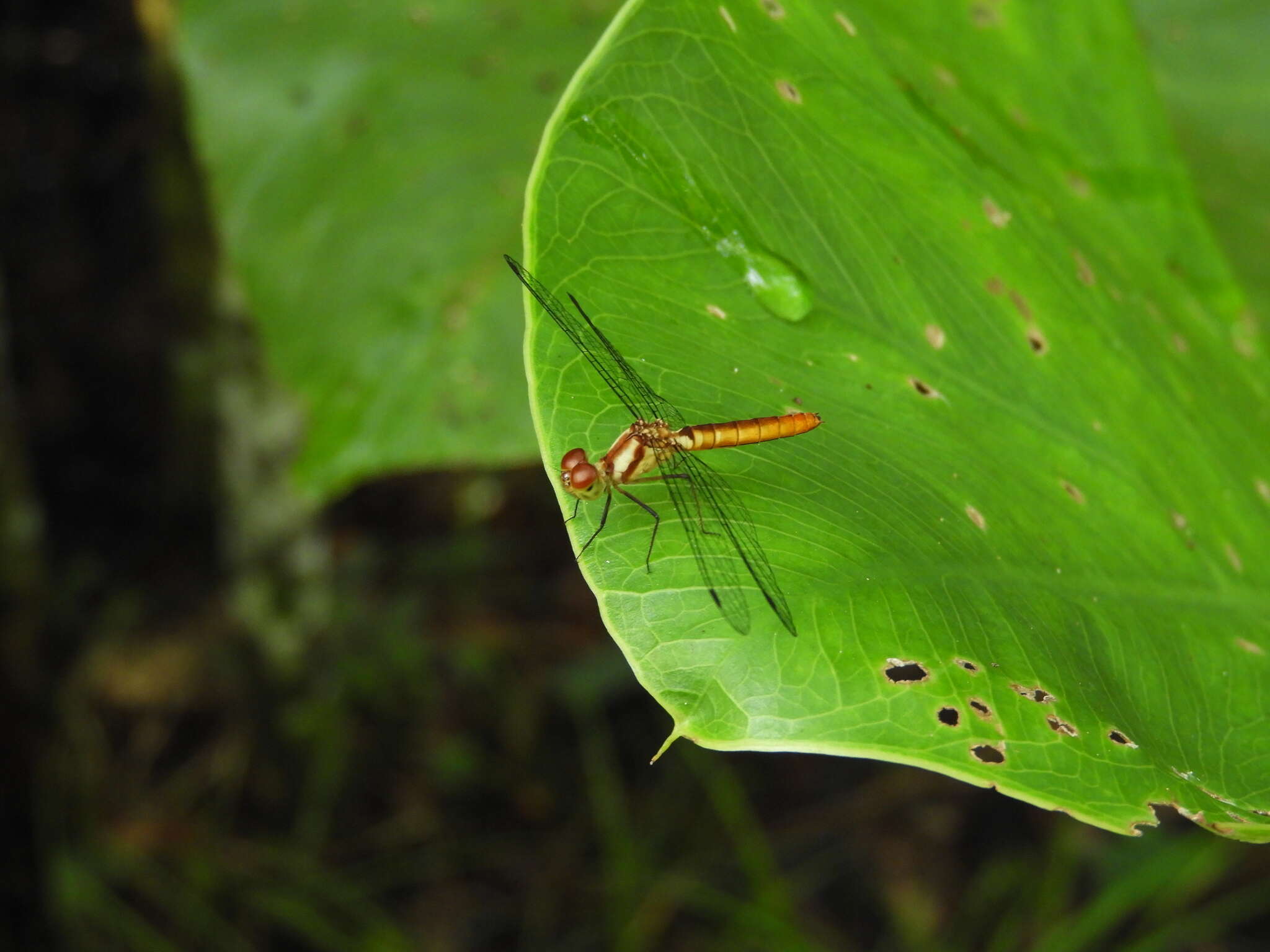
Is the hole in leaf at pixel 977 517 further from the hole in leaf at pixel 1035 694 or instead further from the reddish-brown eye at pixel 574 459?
the reddish-brown eye at pixel 574 459

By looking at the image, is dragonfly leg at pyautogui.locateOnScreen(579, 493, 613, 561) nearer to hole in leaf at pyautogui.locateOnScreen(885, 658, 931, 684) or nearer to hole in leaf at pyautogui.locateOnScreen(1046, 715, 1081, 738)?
hole in leaf at pyautogui.locateOnScreen(885, 658, 931, 684)

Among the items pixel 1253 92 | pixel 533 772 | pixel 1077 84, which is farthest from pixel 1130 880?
pixel 1077 84

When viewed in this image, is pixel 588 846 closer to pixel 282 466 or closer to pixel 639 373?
pixel 282 466

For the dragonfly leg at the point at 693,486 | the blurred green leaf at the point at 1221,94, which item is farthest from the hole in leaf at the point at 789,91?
the blurred green leaf at the point at 1221,94

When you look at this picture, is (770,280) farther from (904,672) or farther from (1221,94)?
(1221,94)

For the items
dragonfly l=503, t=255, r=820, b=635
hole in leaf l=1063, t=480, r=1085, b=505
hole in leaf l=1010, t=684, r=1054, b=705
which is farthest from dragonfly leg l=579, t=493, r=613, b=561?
hole in leaf l=1063, t=480, r=1085, b=505

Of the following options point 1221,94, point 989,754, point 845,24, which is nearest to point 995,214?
point 845,24
